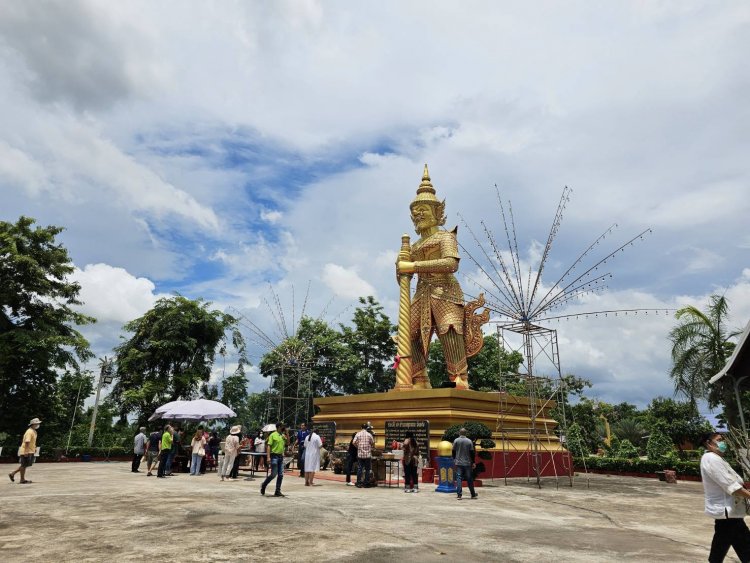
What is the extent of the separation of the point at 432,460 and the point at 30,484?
10877 mm

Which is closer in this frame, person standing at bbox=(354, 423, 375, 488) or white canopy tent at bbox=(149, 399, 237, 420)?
person standing at bbox=(354, 423, 375, 488)

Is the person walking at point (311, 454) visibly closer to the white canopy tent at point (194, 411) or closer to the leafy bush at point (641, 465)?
the white canopy tent at point (194, 411)

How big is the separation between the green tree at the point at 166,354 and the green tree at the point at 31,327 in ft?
18.1

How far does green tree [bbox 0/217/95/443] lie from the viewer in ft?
71.6

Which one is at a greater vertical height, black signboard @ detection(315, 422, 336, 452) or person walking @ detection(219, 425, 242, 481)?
black signboard @ detection(315, 422, 336, 452)

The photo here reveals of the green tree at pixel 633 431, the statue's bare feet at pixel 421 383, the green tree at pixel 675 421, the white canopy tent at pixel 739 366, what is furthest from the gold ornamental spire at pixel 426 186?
the green tree at pixel 633 431

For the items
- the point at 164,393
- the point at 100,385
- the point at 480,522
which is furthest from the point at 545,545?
the point at 100,385

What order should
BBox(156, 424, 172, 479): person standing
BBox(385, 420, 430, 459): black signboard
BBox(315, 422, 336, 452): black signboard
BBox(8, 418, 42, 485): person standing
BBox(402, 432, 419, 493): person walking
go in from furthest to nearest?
BBox(315, 422, 336, 452): black signboard
BBox(385, 420, 430, 459): black signboard
BBox(156, 424, 172, 479): person standing
BBox(8, 418, 42, 485): person standing
BBox(402, 432, 419, 493): person walking

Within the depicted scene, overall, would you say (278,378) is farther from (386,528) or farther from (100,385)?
(386,528)

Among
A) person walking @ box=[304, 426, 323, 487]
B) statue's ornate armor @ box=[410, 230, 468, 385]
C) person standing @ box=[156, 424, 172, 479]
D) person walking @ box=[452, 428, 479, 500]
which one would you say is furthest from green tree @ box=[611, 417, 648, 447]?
person standing @ box=[156, 424, 172, 479]

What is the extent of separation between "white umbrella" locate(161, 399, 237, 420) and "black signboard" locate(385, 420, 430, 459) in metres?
4.99

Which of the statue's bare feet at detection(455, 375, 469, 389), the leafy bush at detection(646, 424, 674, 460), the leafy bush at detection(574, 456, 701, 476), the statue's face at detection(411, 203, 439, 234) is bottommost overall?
the leafy bush at detection(574, 456, 701, 476)

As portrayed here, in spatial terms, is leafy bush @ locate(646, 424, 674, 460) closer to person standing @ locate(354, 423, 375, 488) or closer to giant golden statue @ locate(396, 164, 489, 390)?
giant golden statue @ locate(396, 164, 489, 390)

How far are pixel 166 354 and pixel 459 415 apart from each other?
1905 cm
